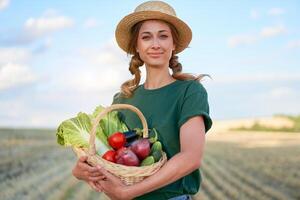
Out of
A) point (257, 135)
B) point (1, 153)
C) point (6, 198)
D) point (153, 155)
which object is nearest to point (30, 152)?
point (1, 153)

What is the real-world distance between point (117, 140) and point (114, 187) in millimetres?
284

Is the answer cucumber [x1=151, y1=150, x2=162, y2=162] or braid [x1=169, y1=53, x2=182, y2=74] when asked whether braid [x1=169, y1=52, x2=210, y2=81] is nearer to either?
braid [x1=169, y1=53, x2=182, y2=74]

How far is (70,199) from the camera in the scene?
8148 mm

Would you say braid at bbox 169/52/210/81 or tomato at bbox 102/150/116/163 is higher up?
braid at bbox 169/52/210/81

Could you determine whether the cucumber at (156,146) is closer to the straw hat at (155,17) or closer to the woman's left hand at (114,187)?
the woman's left hand at (114,187)

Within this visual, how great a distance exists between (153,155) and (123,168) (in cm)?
20

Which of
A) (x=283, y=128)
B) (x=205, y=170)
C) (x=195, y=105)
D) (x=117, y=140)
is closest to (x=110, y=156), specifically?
(x=117, y=140)

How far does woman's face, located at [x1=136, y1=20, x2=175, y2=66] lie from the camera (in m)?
3.49

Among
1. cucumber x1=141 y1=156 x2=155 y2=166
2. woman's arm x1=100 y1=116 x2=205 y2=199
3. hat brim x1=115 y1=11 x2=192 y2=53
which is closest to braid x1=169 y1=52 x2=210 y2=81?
hat brim x1=115 y1=11 x2=192 y2=53

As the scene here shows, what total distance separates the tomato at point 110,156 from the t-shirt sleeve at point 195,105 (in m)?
0.39

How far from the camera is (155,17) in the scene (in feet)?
11.7

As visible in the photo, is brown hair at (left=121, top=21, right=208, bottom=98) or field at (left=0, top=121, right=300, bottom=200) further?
field at (left=0, top=121, right=300, bottom=200)

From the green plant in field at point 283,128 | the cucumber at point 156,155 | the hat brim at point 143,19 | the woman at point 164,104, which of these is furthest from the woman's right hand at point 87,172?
the green plant in field at point 283,128

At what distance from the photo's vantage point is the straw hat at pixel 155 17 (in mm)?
3553
